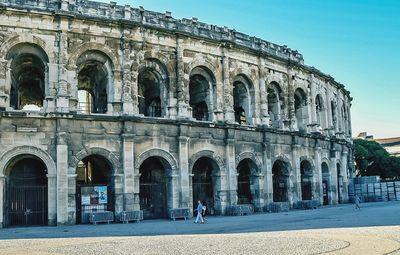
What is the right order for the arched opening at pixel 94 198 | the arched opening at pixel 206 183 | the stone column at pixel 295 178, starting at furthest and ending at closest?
the stone column at pixel 295 178
the arched opening at pixel 206 183
the arched opening at pixel 94 198

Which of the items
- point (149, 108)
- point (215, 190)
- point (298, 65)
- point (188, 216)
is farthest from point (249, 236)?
point (298, 65)

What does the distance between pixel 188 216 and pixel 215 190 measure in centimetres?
269

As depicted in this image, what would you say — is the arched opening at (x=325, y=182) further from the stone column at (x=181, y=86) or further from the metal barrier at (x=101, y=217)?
the metal barrier at (x=101, y=217)

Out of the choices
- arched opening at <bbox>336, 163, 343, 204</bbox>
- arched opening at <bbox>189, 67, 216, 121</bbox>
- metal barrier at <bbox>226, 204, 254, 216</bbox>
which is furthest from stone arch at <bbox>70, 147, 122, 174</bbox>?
arched opening at <bbox>336, 163, 343, 204</bbox>

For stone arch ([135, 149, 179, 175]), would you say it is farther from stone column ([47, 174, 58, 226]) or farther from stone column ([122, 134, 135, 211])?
stone column ([47, 174, 58, 226])

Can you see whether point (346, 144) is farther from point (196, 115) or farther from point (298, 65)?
point (196, 115)

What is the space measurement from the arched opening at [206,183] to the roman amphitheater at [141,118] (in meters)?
0.08

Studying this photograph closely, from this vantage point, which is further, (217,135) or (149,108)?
(149,108)

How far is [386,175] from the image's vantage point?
→ 50062 millimetres

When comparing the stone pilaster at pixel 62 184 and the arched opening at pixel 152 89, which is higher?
the arched opening at pixel 152 89

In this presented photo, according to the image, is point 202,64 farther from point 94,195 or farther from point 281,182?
point 281,182

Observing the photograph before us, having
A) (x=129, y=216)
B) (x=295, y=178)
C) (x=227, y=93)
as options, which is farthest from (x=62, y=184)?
(x=295, y=178)

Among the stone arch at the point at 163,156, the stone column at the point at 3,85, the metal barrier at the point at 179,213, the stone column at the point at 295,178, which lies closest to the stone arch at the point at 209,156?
the stone arch at the point at 163,156

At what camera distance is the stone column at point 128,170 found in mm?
20969
